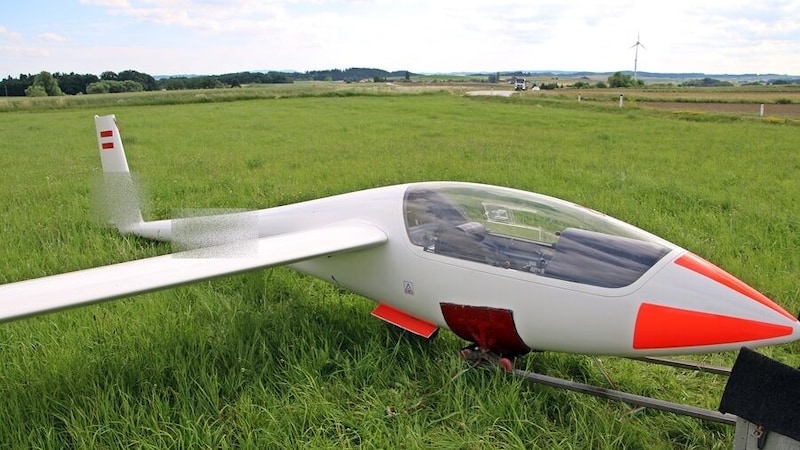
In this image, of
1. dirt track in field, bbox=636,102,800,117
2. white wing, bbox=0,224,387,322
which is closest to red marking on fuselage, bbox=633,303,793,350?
white wing, bbox=0,224,387,322

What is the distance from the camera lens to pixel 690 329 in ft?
8.67

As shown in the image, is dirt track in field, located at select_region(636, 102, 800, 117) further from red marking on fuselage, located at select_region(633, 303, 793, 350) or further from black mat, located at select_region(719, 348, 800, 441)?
black mat, located at select_region(719, 348, 800, 441)

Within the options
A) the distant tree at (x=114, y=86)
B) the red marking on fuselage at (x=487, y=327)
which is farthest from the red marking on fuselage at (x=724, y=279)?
the distant tree at (x=114, y=86)

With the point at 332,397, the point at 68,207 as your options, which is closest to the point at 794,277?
the point at 332,397

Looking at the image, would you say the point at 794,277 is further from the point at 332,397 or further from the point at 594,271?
the point at 332,397

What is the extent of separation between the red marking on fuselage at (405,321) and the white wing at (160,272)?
1.63 ft

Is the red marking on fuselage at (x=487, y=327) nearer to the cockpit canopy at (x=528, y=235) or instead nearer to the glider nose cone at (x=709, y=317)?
the cockpit canopy at (x=528, y=235)

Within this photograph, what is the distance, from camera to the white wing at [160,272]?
266 centimetres

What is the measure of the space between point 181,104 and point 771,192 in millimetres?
35611

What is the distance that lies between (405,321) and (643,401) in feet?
4.67

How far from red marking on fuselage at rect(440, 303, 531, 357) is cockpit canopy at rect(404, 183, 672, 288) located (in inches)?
11.2

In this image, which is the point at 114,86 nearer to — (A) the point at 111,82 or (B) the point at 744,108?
(A) the point at 111,82

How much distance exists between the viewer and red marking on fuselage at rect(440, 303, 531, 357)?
3148mm

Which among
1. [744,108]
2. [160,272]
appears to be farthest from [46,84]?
[160,272]
